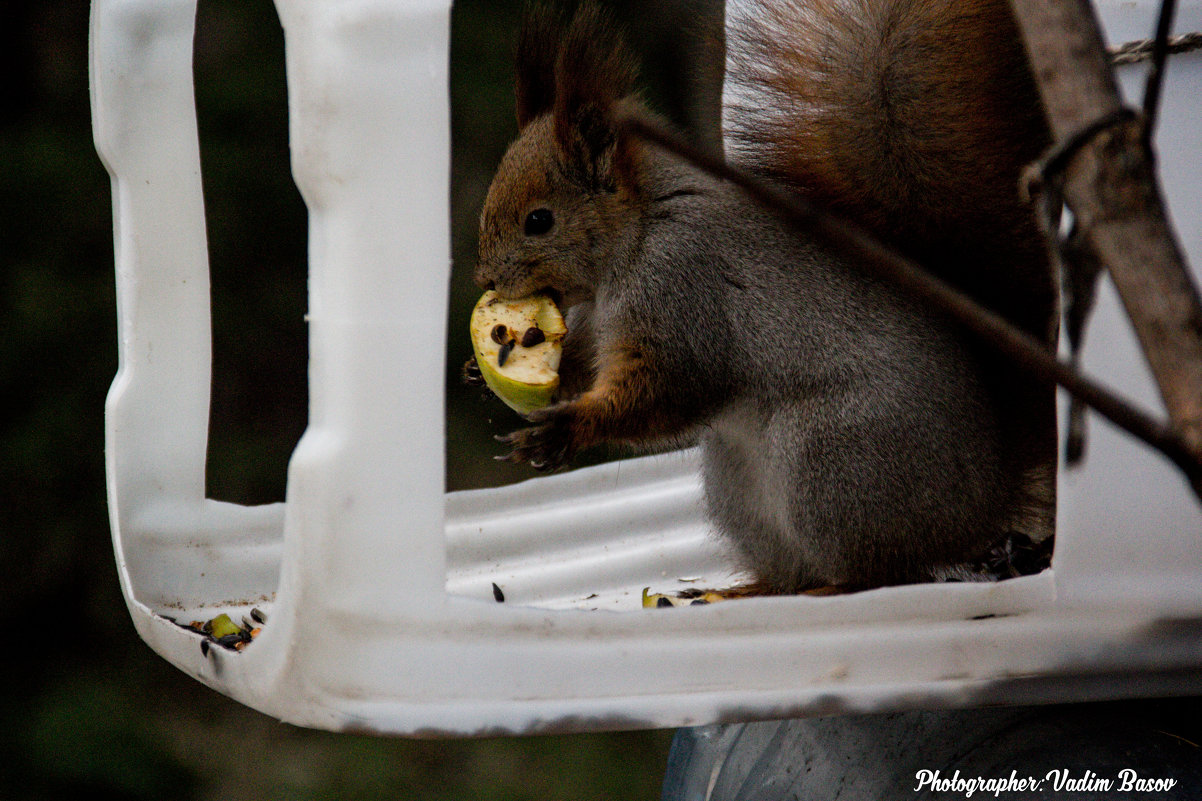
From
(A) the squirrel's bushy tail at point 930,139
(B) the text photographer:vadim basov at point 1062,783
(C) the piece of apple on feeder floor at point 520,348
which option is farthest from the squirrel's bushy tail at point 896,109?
(B) the text photographer:vadim basov at point 1062,783

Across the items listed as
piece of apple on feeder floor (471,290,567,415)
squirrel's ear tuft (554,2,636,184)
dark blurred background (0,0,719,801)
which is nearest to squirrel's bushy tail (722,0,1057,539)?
squirrel's ear tuft (554,2,636,184)

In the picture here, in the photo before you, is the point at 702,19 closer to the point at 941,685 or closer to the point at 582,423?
the point at 582,423

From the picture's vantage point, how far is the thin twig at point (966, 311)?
0.31m

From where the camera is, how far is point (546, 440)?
0.93 metres


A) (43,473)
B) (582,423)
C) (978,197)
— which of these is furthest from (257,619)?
(43,473)

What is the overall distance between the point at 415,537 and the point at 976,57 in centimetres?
56

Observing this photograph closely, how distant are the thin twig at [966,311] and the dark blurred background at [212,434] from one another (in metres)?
1.74

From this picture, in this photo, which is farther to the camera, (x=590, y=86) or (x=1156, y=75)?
(x=590, y=86)

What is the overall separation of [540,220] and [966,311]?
0.72m

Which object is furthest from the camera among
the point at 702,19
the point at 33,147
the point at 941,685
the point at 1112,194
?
the point at 33,147

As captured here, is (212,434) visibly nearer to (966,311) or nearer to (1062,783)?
(1062,783)

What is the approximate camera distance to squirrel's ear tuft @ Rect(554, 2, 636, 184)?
94 cm

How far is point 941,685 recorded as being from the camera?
2.29 feet

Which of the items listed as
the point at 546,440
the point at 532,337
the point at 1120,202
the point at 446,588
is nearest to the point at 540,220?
the point at 532,337
